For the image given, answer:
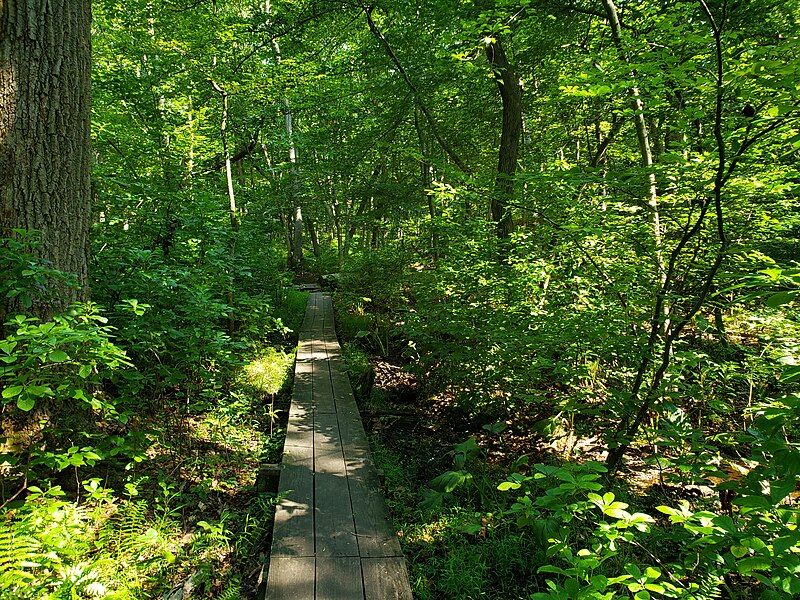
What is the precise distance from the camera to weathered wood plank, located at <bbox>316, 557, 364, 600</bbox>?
2.43m

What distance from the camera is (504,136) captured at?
7309mm

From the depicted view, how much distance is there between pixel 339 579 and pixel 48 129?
3802 mm

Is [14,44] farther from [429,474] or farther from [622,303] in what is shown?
[622,303]

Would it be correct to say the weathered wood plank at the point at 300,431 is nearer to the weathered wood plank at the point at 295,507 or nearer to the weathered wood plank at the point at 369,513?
the weathered wood plank at the point at 295,507

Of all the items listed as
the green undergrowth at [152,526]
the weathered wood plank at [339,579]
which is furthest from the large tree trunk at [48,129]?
the weathered wood plank at [339,579]

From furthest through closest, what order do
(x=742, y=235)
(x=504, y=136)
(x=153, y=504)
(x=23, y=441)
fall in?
(x=504, y=136), (x=742, y=235), (x=153, y=504), (x=23, y=441)

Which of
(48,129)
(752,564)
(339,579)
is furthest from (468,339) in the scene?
(48,129)

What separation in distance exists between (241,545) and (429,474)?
6.27ft

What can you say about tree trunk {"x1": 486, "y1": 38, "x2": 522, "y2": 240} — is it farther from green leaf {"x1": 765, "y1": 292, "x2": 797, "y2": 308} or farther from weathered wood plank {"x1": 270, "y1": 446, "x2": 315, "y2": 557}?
green leaf {"x1": 765, "y1": 292, "x2": 797, "y2": 308}

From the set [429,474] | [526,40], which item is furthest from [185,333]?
[526,40]

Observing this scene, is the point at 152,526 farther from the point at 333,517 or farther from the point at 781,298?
the point at 781,298

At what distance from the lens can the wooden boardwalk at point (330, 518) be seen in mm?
2502

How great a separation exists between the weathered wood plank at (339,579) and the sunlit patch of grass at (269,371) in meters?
3.26

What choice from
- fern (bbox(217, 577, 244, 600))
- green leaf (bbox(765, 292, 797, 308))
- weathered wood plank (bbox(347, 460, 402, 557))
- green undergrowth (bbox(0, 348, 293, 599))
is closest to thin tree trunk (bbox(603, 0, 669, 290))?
green leaf (bbox(765, 292, 797, 308))
